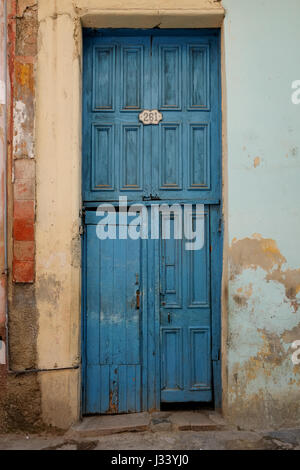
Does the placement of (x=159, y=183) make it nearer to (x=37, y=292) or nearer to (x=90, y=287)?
(x=90, y=287)

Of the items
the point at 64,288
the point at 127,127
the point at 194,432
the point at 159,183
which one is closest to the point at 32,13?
the point at 127,127

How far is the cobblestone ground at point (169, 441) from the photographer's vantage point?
11.8 ft

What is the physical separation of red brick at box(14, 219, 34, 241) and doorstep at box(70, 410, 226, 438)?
1.76 meters

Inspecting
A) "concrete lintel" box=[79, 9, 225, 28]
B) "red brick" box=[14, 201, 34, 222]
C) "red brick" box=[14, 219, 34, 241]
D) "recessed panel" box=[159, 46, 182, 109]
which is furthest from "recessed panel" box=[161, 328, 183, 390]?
"concrete lintel" box=[79, 9, 225, 28]

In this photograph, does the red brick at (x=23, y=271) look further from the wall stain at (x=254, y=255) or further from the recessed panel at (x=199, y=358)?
the wall stain at (x=254, y=255)

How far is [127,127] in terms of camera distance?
170 inches

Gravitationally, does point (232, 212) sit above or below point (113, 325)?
above

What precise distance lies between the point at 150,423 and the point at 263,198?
2.29 m

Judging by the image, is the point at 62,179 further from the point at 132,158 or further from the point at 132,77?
the point at 132,77

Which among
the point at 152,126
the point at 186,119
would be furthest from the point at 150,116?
the point at 186,119

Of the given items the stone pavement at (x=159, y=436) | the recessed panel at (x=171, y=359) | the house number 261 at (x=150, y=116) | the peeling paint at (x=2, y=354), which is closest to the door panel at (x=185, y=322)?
the recessed panel at (x=171, y=359)

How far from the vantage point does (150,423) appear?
13.0 ft

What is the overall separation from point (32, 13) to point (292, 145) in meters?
2.71

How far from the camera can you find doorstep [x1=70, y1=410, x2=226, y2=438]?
3.88 m
